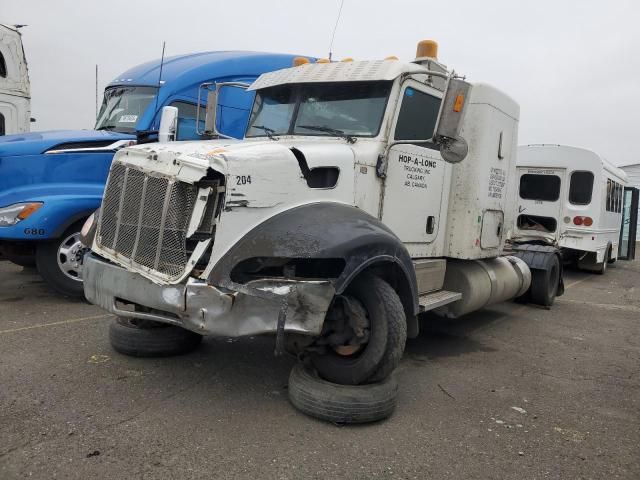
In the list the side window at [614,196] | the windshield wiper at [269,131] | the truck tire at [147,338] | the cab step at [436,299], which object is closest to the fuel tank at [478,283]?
the cab step at [436,299]

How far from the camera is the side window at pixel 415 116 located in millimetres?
4746

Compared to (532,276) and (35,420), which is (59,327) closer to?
(35,420)

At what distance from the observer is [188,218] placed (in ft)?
11.8

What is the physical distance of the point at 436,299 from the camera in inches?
201

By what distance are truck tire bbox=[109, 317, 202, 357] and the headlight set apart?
222cm

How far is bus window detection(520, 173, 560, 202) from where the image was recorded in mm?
12430

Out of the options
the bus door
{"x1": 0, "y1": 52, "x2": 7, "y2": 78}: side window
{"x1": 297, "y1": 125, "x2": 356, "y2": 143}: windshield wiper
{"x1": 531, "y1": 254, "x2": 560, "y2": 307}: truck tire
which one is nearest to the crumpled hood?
{"x1": 0, "y1": 52, "x2": 7, "y2": 78}: side window

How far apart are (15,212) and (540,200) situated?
1054 centimetres

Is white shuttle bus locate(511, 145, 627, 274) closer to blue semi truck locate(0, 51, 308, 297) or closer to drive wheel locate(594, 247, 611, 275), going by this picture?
drive wheel locate(594, 247, 611, 275)

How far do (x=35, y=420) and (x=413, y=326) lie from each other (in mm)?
2662

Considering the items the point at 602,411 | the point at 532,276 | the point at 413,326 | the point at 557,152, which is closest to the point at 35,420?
the point at 413,326

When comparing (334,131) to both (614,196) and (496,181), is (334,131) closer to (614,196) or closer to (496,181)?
(496,181)

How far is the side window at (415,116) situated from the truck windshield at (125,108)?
4680 millimetres

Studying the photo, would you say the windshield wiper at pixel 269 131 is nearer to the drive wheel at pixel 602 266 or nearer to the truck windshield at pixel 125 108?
the truck windshield at pixel 125 108
